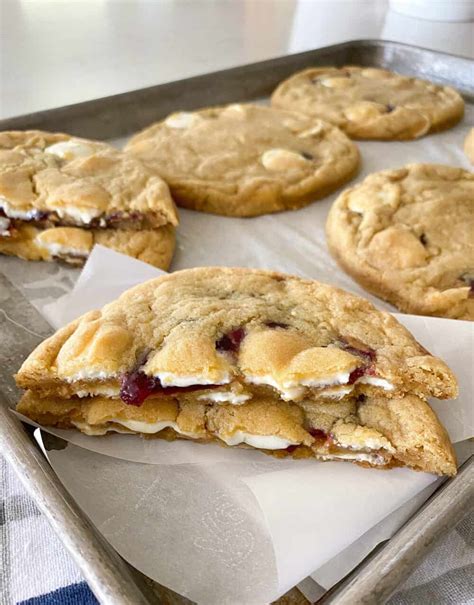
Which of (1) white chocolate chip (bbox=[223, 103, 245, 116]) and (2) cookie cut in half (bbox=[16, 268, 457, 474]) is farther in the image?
(1) white chocolate chip (bbox=[223, 103, 245, 116])

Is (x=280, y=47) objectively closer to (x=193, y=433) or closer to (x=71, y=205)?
(x=71, y=205)

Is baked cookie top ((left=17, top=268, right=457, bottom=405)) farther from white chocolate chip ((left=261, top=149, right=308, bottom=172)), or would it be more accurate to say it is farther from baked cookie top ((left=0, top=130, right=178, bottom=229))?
white chocolate chip ((left=261, top=149, right=308, bottom=172))

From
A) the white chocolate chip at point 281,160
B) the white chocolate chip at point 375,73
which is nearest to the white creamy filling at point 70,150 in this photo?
the white chocolate chip at point 281,160

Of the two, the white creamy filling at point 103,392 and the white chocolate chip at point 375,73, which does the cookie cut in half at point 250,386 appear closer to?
the white creamy filling at point 103,392

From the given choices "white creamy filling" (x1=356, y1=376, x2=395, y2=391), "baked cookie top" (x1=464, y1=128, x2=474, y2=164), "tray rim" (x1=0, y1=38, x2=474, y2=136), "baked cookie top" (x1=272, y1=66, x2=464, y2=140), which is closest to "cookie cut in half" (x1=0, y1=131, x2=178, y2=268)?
"tray rim" (x1=0, y1=38, x2=474, y2=136)

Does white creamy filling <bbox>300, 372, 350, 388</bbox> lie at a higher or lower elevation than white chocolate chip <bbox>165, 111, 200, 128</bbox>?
higher

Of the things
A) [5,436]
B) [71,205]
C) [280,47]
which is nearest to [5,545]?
[5,436]
